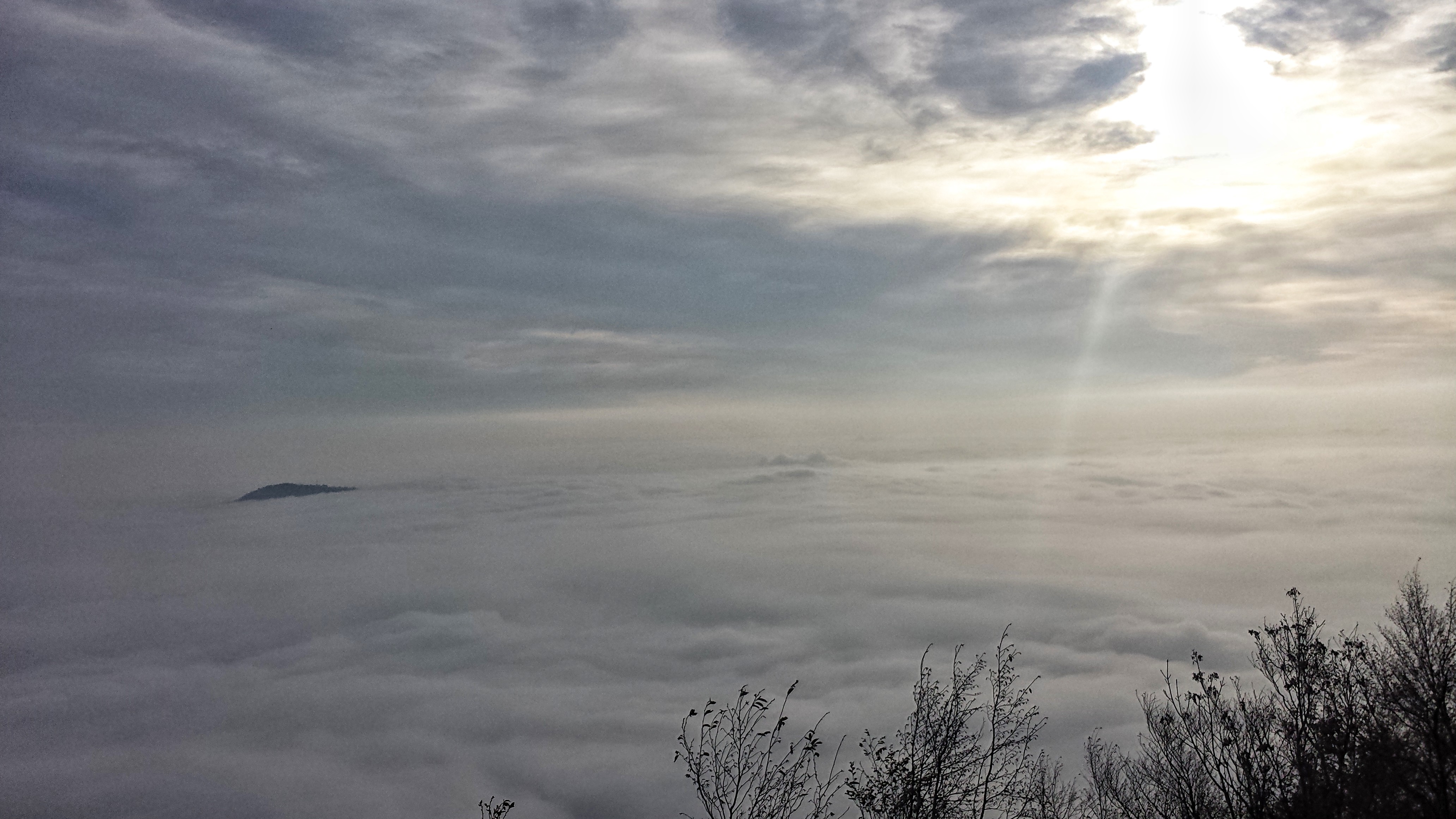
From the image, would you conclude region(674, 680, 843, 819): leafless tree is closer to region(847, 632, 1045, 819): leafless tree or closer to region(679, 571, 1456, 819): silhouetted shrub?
region(679, 571, 1456, 819): silhouetted shrub

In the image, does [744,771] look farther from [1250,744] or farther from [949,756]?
[1250,744]

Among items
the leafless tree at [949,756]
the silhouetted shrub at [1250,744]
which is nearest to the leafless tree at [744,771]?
the silhouetted shrub at [1250,744]

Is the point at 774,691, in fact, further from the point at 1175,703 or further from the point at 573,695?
the point at 1175,703

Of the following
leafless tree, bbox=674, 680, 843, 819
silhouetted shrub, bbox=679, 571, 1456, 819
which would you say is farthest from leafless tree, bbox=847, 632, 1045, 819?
leafless tree, bbox=674, 680, 843, 819

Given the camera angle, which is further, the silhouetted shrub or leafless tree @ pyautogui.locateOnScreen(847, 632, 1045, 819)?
leafless tree @ pyautogui.locateOnScreen(847, 632, 1045, 819)

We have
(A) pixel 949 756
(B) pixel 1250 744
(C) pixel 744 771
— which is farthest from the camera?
(B) pixel 1250 744

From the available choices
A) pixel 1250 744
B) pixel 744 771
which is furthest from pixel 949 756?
pixel 1250 744

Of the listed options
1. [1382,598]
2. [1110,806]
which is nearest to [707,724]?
[1110,806]

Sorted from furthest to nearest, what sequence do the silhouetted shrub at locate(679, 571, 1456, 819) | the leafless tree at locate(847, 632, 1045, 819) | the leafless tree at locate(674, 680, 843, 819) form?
the leafless tree at locate(847, 632, 1045, 819)
the leafless tree at locate(674, 680, 843, 819)
the silhouetted shrub at locate(679, 571, 1456, 819)

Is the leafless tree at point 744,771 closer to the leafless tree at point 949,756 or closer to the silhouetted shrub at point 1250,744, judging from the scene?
the silhouetted shrub at point 1250,744

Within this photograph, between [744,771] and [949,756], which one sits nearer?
[744,771]

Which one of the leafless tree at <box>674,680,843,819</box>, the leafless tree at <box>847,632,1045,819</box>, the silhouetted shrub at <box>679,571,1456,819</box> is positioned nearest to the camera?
the silhouetted shrub at <box>679,571,1456,819</box>

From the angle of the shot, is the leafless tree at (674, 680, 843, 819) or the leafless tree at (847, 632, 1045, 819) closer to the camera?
the leafless tree at (674, 680, 843, 819)

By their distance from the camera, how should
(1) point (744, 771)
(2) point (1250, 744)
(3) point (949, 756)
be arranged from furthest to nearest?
(2) point (1250, 744) < (3) point (949, 756) < (1) point (744, 771)
